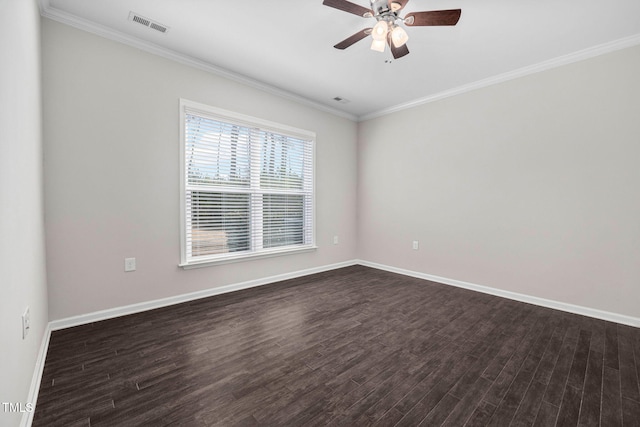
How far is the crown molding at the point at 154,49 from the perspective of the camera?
2.34 metres

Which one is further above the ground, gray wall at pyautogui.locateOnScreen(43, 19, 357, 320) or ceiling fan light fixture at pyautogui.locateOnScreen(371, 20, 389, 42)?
ceiling fan light fixture at pyautogui.locateOnScreen(371, 20, 389, 42)

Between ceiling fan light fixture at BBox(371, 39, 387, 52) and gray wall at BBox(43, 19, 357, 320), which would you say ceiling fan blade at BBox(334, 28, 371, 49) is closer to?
ceiling fan light fixture at BBox(371, 39, 387, 52)

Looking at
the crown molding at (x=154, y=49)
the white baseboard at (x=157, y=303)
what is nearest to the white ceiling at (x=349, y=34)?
A: the crown molding at (x=154, y=49)

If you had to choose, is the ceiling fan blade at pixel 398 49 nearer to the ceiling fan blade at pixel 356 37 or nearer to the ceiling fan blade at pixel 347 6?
the ceiling fan blade at pixel 356 37

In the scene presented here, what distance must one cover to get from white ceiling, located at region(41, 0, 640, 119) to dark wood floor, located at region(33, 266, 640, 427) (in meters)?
2.78

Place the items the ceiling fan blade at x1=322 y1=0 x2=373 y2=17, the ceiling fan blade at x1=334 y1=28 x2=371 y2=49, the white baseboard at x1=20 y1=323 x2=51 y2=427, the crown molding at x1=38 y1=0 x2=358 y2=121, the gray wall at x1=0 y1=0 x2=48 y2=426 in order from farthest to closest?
1. the crown molding at x1=38 y1=0 x2=358 y2=121
2. the ceiling fan blade at x1=334 y1=28 x2=371 y2=49
3. the ceiling fan blade at x1=322 y1=0 x2=373 y2=17
4. the white baseboard at x1=20 y1=323 x2=51 y2=427
5. the gray wall at x1=0 y1=0 x2=48 y2=426

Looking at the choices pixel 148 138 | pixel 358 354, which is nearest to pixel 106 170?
pixel 148 138

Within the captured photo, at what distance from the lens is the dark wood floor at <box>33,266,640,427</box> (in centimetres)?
147

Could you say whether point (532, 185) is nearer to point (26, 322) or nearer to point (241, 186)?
point (241, 186)

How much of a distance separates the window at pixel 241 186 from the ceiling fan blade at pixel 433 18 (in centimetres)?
228

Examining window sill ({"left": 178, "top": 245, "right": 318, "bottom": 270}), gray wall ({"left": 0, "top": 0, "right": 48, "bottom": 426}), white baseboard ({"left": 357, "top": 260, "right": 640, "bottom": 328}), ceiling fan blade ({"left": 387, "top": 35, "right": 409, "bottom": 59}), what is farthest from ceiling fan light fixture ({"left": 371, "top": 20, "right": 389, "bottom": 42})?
white baseboard ({"left": 357, "top": 260, "right": 640, "bottom": 328})

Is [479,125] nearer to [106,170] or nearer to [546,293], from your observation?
[546,293]

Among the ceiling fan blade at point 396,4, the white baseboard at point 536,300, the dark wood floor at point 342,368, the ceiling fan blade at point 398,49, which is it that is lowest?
the dark wood floor at point 342,368

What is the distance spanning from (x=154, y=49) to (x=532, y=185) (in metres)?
4.55
